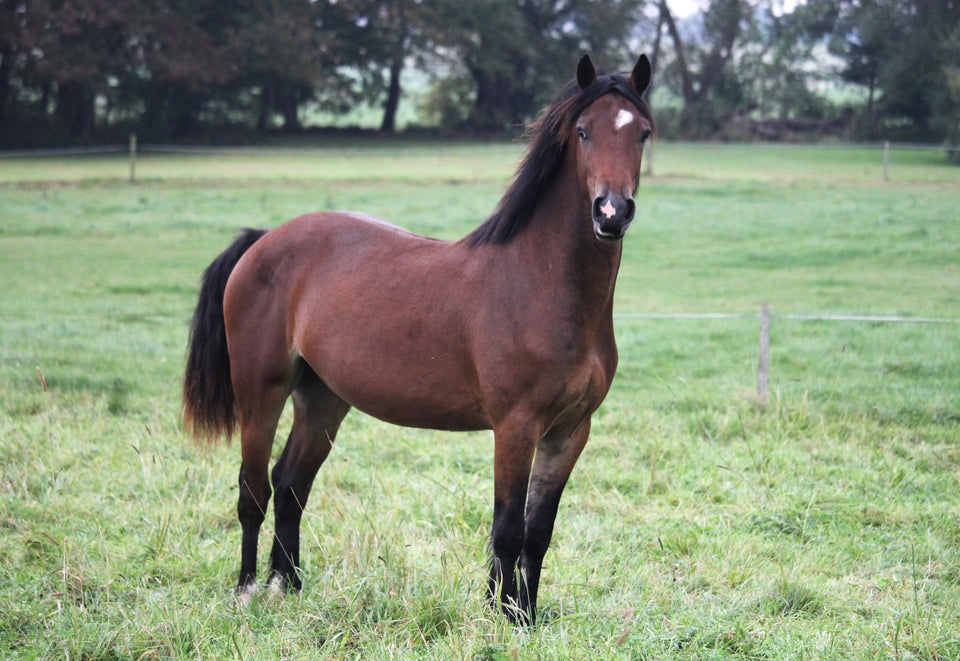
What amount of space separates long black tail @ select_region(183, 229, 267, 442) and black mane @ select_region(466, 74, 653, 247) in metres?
1.39

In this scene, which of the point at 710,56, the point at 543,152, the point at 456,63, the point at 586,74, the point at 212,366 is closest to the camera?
the point at 586,74

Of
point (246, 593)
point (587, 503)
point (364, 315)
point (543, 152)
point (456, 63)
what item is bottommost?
point (246, 593)

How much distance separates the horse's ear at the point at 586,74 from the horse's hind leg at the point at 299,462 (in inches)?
69.5

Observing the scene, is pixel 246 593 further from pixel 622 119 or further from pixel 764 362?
pixel 764 362

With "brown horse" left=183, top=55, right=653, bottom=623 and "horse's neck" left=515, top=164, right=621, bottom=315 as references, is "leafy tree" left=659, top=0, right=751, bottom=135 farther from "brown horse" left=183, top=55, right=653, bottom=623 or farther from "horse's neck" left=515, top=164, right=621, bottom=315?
"horse's neck" left=515, top=164, right=621, bottom=315

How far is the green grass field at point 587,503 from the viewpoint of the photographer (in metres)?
3.61

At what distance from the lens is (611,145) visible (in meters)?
3.40

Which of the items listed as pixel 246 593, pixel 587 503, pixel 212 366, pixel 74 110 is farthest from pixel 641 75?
pixel 74 110

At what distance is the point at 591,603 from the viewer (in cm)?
389

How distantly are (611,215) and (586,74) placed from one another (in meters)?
0.69

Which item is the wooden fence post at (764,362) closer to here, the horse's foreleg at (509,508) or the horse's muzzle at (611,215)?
the horse's foreleg at (509,508)

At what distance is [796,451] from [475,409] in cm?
305

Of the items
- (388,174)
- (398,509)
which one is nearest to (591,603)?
(398,509)

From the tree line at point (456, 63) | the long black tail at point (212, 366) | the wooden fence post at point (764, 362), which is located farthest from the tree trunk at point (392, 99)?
the long black tail at point (212, 366)
